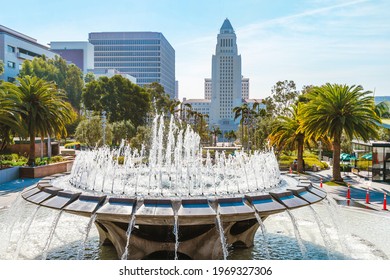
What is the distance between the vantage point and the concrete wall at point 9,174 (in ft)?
77.6

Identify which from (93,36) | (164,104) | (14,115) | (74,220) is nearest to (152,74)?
(93,36)

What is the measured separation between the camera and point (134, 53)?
146 m

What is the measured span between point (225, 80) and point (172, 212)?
142812mm

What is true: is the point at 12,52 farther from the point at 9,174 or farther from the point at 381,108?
the point at 381,108

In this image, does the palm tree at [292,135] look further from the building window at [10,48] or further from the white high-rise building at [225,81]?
the white high-rise building at [225,81]

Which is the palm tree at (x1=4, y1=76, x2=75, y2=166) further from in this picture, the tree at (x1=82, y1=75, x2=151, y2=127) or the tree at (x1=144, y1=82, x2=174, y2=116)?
the tree at (x1=144, y1=82, x2=174, y2=116)

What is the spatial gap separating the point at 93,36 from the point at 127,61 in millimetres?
17080

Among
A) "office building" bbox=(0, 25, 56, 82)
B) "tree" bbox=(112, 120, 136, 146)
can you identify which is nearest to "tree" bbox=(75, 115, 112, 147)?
"tree" bbox=(112, 120, 136, 146)

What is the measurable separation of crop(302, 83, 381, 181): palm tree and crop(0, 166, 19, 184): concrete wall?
18790mm

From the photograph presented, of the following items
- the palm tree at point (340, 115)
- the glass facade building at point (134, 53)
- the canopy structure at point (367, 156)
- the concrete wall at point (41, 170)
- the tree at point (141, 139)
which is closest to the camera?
the palm tree at point (340, 115)

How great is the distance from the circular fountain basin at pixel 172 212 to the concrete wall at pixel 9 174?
15582 mm

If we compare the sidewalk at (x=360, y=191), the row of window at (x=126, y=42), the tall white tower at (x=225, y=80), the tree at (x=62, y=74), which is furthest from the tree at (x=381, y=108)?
the row of window at (x=126, y=42)
